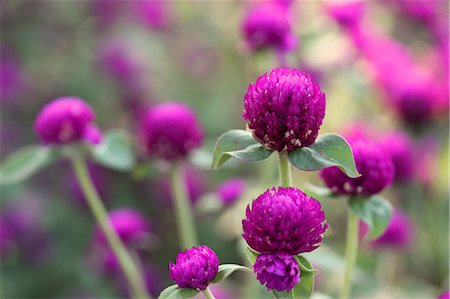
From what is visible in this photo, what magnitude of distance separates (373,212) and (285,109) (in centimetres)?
29

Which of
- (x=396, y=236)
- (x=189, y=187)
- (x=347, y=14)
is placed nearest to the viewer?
(x=396, y=236)

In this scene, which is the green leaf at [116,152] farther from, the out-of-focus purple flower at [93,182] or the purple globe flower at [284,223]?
the out-of-focus purple flower at [93,182]

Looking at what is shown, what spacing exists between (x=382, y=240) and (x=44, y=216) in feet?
3.64

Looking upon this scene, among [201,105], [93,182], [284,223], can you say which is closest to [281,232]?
[284,223]

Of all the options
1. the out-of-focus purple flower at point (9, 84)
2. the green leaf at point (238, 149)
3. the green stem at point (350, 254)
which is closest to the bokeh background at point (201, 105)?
the out-of-focus purple flower at point (9, 84)

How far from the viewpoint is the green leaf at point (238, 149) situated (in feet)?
2.82

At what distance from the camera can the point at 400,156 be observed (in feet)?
5.81

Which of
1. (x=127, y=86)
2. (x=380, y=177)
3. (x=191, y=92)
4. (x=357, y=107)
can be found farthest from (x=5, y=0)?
(x=380, y=177)

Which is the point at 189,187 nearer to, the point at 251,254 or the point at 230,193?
the point at 230,193

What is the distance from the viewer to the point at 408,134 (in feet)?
6.83

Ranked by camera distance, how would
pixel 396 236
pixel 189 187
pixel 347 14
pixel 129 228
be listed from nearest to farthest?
1. pixel 129 228
2. pixel 396 236
3. pixel 347 14
4. pixel 189 187

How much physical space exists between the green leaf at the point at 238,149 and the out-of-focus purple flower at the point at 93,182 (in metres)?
1.39

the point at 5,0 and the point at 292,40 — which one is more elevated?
the point at 5,0

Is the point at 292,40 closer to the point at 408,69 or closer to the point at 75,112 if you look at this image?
the point at 75,112
